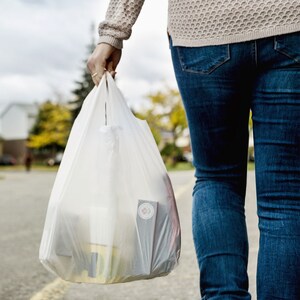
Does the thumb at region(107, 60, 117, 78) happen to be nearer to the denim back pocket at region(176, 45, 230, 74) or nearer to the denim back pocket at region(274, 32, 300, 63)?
the denim back pocket at region(176, 45, 230, 74)

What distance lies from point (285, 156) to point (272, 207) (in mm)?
142

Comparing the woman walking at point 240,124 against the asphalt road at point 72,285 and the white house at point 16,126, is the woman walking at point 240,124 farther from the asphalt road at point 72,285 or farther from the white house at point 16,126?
the white house at point 16,126

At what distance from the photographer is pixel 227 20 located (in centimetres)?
159

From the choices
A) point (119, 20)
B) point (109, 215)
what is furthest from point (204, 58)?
point (109, 215)

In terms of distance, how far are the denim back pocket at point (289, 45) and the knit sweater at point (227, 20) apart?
0.01 m

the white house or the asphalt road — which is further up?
the white house

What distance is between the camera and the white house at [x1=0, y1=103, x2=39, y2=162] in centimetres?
7230

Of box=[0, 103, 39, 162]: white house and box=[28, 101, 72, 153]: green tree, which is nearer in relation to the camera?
box=[28, 101, 72, 153]: green tree

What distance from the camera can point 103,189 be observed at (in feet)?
6.22

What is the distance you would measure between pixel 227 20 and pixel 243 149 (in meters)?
0.37

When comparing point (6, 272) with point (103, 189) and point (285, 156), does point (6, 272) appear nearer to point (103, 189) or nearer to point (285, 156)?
point (103, 189)

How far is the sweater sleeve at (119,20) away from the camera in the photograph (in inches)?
70.8

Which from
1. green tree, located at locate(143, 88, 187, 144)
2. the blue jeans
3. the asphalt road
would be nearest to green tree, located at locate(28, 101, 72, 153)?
green tree, located at locate(143, 88, 187, 144)

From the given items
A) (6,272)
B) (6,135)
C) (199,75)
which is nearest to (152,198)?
(199,75)
